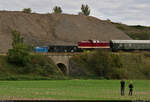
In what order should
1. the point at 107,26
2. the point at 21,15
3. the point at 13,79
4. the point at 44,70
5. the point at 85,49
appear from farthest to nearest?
1. the point at 107,26
2. the point at 21,15
3. the point at 85,49
4. the point at 44,70
5. the point at 13,79

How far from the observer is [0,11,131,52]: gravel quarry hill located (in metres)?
133

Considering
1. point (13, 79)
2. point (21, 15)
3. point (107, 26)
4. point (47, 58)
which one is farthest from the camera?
point (107, 26)

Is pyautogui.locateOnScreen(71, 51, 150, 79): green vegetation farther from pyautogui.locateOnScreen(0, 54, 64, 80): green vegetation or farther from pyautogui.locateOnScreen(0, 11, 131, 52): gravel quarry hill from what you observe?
pyautogui.locateOnScreen(0, 11, 131, 52): gravel quarry hill

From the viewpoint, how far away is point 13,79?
81062 mm

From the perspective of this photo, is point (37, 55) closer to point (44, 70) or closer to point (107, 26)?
point (44, 70)

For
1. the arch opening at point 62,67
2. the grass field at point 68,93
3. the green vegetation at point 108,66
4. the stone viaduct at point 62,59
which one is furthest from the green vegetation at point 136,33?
the grass field at point 68,93

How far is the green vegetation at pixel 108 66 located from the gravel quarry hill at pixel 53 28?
30.6 m

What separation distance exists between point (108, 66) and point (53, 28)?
53947 millimetres

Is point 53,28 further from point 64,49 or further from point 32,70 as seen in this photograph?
point 32,70

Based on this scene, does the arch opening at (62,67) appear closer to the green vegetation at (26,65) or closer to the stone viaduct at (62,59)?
the stone viaduct at (62,59)

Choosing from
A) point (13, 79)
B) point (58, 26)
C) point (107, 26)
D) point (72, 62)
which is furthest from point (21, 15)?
point (13, 79)

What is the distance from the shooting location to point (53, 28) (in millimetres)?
145000

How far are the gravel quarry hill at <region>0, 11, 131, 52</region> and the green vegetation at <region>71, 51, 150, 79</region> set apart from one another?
30555 millimetres

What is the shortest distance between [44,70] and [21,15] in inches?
2340
